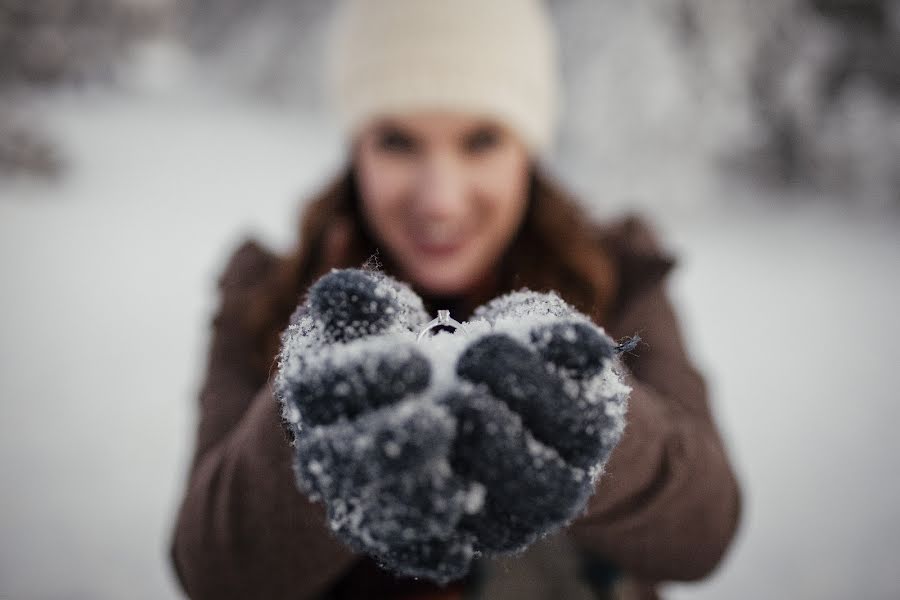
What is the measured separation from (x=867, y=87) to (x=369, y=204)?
3099 millimetres

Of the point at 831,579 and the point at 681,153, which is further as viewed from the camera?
the point at 681,153

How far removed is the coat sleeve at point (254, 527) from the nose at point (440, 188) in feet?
1.78

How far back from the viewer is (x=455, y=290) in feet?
3.88

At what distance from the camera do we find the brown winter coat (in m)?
0.56

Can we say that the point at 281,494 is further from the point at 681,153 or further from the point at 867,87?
the point at 867,87

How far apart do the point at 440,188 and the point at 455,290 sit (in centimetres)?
27

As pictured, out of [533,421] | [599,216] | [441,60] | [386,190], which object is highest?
[441,60]

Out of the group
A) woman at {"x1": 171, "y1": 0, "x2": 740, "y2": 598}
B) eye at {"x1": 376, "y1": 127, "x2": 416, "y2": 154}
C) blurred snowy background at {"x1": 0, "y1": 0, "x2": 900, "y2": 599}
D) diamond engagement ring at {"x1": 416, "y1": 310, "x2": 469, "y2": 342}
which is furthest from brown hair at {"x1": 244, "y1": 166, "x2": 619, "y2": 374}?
blurred snowy background at {"x1": 0, "y1": 0, "x2": 900, "y2": 599}

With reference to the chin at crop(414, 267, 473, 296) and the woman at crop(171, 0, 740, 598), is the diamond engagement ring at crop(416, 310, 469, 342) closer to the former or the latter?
the woman at crop(171, 0, 740, 598)

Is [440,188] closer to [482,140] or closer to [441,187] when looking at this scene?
[441,187]

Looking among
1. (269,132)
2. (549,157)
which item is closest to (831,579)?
(549,157)

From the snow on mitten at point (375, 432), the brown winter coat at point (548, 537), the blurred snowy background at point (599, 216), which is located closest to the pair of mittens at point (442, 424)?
the snow on mitten at point (375, 432)

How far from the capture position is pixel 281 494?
55 cm

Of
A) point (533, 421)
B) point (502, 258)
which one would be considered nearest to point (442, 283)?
point (502, 258)
